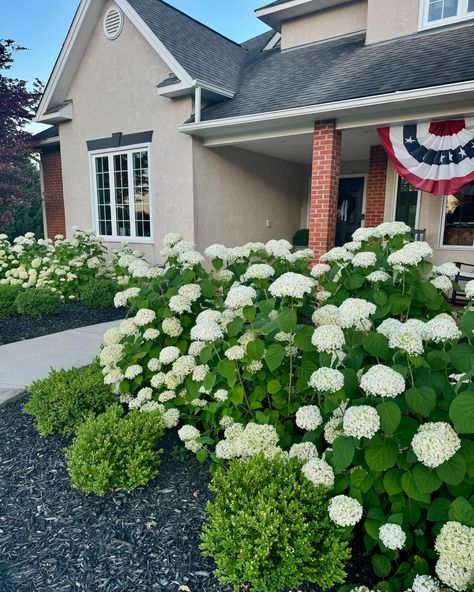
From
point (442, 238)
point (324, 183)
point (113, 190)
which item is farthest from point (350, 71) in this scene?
point (113, 190)

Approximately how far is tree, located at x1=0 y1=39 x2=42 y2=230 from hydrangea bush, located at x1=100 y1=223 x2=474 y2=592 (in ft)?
32.5

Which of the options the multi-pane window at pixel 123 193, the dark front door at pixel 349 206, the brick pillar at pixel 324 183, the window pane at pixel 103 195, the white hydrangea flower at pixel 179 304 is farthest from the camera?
the dark front door at pixel 349 206

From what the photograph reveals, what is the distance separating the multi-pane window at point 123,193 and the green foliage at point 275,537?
7999mm

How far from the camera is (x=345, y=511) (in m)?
1.62

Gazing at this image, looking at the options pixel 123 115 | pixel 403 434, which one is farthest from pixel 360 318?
pixel 123 115

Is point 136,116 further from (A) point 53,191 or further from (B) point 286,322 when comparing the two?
(B) point 286,322

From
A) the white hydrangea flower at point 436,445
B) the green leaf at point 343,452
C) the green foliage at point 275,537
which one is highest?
the white hydrangea flower at point 436,445

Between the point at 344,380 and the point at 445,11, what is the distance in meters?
8.02

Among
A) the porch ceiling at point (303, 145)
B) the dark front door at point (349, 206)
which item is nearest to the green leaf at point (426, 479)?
the porch ceiling at point (303, 145)

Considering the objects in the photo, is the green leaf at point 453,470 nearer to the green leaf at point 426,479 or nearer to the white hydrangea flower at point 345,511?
the green leaf at point 426,479

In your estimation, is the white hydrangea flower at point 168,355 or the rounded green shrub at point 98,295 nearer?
the white hydrangea flower at point 168,355

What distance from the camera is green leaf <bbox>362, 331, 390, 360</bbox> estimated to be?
6.22 feet

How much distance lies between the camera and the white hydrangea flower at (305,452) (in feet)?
6.49

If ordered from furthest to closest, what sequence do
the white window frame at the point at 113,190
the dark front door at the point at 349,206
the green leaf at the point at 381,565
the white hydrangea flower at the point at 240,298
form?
the dark front door at the point at 349,206
the white window frame at the point at 113,190
the white hydrangea flower at the point at 240,298
the green leaf at the point at 381,565
